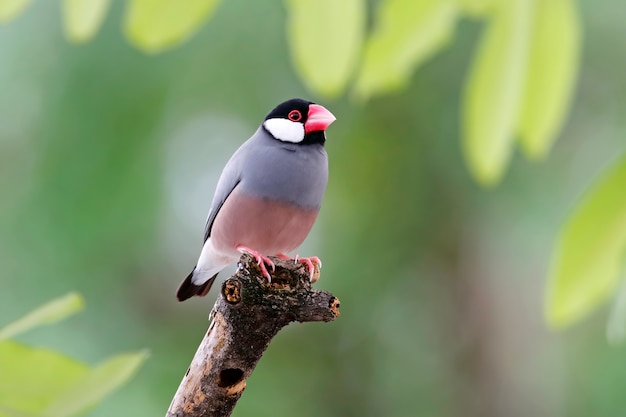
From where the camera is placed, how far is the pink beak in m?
1.65

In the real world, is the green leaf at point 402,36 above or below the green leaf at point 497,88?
above

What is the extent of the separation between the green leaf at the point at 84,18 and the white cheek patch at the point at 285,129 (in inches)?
41.5

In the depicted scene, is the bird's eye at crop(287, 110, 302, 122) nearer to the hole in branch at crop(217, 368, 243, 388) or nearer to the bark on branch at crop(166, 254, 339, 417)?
the bark on branch at crop(166, 254, 339, 417)

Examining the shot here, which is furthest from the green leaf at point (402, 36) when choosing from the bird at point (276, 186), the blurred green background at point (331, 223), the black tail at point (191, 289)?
the blurred green background at point (331, 223)

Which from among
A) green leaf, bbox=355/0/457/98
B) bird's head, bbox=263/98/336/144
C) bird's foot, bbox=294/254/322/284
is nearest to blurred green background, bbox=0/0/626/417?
bird's head, bbox=263/98/336/144

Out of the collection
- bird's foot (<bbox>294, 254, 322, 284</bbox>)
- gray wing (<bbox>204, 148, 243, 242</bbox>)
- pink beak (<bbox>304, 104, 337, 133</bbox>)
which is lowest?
bird's foot (<bbox>294, 254, 322, 284</bbox>)

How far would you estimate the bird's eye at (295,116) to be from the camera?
5.55 ft

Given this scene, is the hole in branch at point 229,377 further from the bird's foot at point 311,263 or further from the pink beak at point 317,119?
the pink beak at point 317,119

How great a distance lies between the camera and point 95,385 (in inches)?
20.6

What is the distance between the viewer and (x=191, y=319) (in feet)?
12.3

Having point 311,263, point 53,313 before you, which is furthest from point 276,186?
point 53,313

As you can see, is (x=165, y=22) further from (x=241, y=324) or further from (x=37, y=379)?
(x=241, y=324)

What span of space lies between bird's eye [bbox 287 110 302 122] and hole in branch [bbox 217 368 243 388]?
0.58 meters

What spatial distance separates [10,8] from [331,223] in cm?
296
